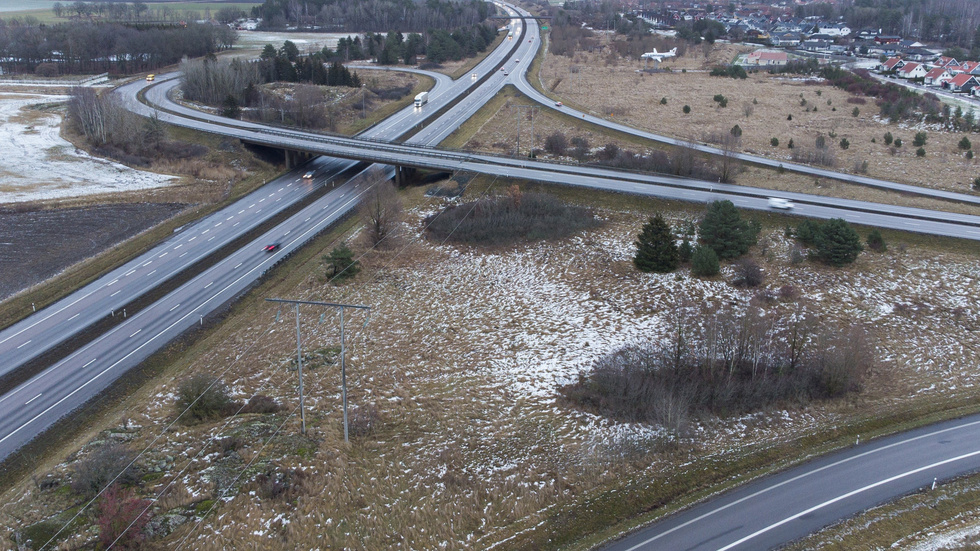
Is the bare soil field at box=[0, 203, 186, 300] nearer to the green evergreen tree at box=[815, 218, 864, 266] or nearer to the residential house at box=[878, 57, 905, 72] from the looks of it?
the green evergreen tree at box=[815, 218, 864, 266]

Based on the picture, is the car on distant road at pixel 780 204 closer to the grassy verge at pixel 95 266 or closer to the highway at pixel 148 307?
the highway at pixel 148 307

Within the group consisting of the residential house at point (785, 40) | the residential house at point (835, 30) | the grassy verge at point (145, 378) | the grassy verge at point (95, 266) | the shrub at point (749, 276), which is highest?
the residential house at point (835, 30)

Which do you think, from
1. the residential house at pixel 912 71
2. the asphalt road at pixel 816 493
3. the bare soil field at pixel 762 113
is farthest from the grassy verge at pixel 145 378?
the residential house at pixel 912 71

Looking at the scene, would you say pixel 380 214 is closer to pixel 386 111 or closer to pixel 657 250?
pixel 657 250

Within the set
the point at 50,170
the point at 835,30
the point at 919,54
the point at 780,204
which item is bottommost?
the point at 50,170

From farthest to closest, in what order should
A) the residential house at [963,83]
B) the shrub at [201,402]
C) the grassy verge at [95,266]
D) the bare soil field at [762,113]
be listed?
the residential house at [963,83]
the bare soil field at [762,113]
the grassy verge at [95,266]
the shrub at [201,402]

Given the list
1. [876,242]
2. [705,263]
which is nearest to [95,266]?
[705,263]

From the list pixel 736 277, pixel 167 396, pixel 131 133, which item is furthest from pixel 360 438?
pixel 131 133
